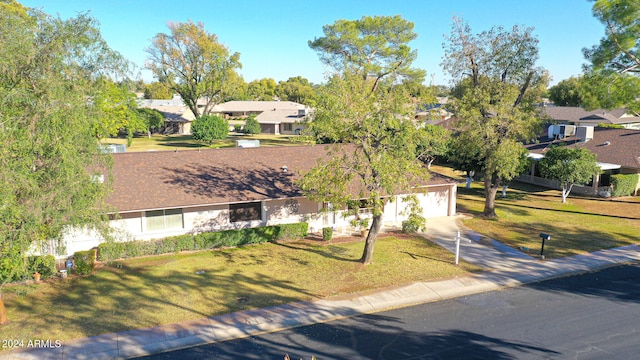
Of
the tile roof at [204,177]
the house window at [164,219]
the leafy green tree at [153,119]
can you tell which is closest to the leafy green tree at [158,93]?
the leafy green tree at [153,119]

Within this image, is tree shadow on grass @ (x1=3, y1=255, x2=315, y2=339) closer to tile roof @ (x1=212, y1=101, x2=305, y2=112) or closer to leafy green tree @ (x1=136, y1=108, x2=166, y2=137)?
leafy green tree @ (x1=136, y1=108, x2=166, y2=137)

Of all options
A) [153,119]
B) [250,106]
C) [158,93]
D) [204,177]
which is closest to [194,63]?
[153,119]

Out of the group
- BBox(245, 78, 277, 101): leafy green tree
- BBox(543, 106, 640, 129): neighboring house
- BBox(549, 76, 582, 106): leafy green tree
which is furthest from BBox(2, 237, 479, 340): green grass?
BBox(245, 78, 277, 101): leafy green tree

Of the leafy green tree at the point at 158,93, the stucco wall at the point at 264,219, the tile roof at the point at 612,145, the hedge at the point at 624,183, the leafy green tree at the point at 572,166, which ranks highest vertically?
the leafy green tree at the point at 158,93

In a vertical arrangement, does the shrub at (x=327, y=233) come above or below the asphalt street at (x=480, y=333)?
above

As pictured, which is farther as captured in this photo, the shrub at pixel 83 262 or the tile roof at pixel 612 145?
the tile roof at pixel 612 145

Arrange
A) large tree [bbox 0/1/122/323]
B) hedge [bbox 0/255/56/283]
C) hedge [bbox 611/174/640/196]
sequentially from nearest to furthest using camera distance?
large tree [bbox 0/1/122/323], hedge [bbox 0/255/56/283], hedge [bbox 611/174/640/196]

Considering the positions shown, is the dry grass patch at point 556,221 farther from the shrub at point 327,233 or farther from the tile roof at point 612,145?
the shrub at point 327,233

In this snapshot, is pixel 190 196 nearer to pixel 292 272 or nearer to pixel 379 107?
pixel 292 272
